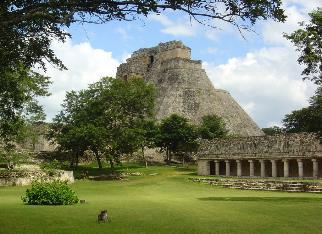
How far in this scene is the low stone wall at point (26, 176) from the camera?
38469 mm

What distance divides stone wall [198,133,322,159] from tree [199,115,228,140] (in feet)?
37.6

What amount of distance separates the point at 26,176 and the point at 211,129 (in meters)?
29.0

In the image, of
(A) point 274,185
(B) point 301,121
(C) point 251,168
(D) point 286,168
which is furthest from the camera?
(B) point 301,121

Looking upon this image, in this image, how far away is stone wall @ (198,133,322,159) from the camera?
135 feet

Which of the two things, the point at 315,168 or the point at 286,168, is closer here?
the point at 315,168

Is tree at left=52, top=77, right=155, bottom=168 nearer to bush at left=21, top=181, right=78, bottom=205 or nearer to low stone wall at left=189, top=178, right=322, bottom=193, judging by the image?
low stone wall at left=189, top=178, right=322, bottom=193

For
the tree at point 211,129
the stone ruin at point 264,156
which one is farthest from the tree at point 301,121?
the stone ruin at point 264,156

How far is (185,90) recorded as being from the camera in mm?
78625

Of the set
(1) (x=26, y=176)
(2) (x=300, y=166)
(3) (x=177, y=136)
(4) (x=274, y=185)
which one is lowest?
(4) (x=274, y=185)

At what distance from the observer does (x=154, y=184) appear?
3909 cm

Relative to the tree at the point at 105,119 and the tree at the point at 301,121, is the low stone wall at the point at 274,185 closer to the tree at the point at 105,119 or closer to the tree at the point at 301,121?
the tree at the point at 105,119

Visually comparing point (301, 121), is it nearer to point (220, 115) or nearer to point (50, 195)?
point (220, 115)

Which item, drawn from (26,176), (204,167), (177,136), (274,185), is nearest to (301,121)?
(177,136)

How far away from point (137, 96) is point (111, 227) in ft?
133
